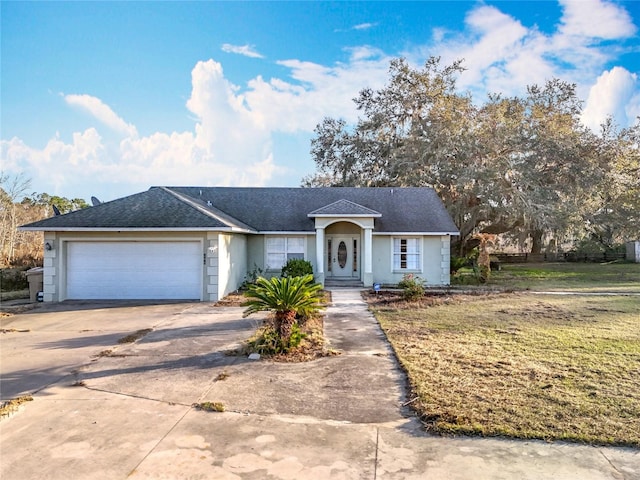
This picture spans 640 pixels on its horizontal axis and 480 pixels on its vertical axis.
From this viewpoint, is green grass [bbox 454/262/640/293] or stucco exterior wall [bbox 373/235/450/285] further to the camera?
stucco exterior wall [bbox 373/235/450/285]

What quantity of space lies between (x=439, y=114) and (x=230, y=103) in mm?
13764

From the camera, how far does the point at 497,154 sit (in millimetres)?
24641

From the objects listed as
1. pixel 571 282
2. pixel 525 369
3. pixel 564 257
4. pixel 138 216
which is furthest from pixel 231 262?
pixel 564 257

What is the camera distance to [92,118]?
1842cm

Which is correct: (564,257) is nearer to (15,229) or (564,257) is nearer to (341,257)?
(341,257)

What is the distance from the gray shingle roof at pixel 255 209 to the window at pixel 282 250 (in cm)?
53

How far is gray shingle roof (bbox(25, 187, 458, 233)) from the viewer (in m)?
13.8

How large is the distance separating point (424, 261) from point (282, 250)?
6192 millimetres

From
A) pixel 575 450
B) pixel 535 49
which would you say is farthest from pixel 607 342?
pixel 535 49

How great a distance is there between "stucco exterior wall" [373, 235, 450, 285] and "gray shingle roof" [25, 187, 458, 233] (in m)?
0.54

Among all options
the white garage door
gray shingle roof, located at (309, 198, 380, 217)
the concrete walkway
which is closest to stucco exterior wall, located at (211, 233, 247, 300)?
the white garage door

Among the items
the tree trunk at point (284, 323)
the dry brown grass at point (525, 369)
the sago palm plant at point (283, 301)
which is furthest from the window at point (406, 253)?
the tree trunk at point (284, 323)

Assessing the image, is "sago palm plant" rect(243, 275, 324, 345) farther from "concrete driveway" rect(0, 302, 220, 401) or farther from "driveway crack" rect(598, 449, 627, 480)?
"driveway crack" rect(598, 449, 627, 480)

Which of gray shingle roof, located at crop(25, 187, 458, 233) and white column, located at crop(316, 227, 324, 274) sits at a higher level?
gray shingle roof, located at crop(25, 187, 458, 233)
